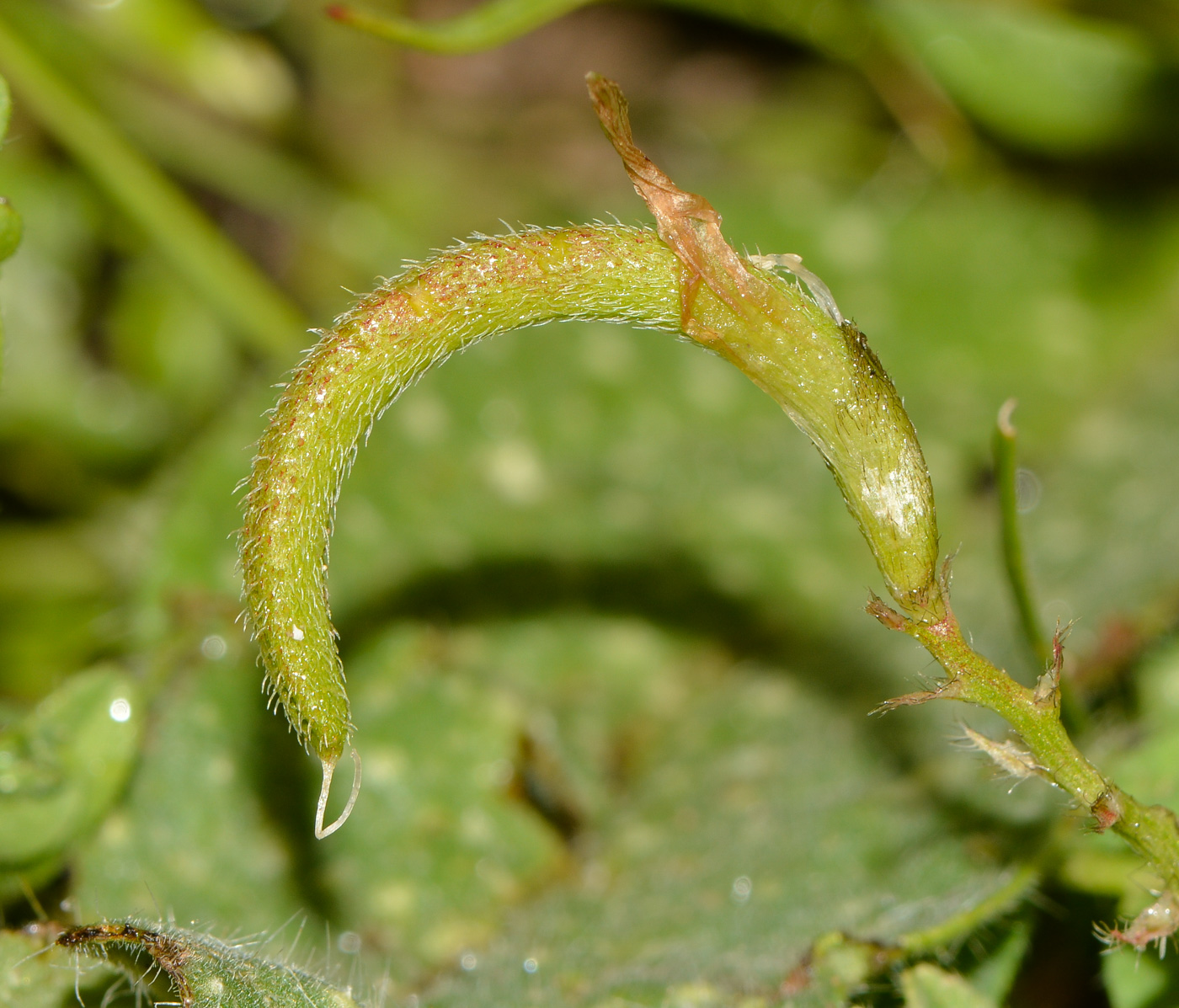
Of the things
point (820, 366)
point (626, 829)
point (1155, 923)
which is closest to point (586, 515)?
point (626, 829)

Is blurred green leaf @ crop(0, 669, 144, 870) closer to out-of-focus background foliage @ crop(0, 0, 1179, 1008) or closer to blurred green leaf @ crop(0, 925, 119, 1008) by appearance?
out-of-focus background foliage @ crop(0, 0, 1179, 1008)

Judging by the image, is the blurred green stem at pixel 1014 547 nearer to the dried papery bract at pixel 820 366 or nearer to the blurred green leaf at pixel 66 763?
the dried papery bract at pixel 820 366

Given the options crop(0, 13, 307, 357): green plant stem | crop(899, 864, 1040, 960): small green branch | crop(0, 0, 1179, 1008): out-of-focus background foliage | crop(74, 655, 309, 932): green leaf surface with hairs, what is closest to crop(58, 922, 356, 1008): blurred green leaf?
crop(0, 0, 1179, 1008): out-of-focus background foliage

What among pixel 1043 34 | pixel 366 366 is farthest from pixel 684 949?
pixel 1043 34

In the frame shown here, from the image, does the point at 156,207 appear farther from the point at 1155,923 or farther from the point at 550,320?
the point at 1155,923

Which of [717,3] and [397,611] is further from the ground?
[717,3]

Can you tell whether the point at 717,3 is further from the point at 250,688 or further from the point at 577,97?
the point at 250,688
